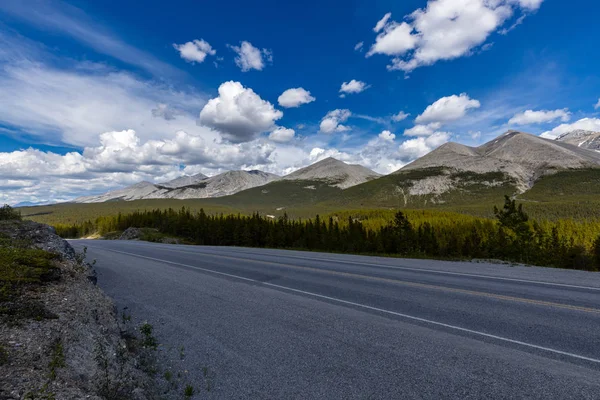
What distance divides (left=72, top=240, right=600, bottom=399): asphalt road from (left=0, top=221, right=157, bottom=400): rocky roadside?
94 cm

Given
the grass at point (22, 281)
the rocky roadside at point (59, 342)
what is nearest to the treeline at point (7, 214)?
the grass at point (22, 281)

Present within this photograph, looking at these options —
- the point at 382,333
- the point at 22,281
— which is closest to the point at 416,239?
the point at 382,333

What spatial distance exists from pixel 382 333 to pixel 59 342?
18.1 ft

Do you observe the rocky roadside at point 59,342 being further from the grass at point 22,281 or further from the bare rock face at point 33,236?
the bare rock face at point 33,236

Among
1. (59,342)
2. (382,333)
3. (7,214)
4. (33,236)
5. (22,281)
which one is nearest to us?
(59,342)

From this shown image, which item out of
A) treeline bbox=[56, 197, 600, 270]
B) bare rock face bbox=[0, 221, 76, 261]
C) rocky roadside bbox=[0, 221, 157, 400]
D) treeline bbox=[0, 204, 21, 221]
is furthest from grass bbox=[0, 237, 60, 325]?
treeline bbox=[56, 197, 600, 270]

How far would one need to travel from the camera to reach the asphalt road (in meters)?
4.59

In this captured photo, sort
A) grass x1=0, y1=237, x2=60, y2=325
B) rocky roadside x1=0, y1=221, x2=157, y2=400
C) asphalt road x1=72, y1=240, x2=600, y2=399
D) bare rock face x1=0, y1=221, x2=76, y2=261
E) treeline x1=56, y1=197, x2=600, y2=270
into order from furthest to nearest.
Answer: treeline x1=56, y1=197, x2=600, y2=270, bare rock face x1=0, y1=221, x2=76, y2=261, grass x1=0, y1=237, x2=60, y2=325, asphalt road x1=72, y1=240, x2=600, y2=399, rocky roadside x1=0, y1=221, x2=157, y2=400

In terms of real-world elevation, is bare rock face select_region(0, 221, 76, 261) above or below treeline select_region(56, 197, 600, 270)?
above

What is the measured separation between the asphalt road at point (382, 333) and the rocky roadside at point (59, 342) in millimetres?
939

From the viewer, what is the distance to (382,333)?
641cm

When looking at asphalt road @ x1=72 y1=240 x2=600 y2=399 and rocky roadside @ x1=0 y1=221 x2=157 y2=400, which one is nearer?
rocky roadside @ x1=0 y1=221 x2=157 y2=400

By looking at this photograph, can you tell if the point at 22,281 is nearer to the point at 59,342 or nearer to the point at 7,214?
the point at 59,342

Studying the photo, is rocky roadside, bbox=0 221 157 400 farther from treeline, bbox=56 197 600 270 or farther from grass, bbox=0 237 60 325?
treeline, bbox=56 197 600 270
